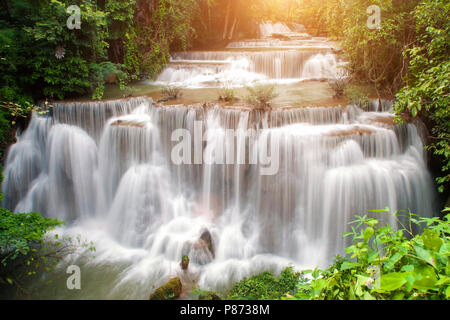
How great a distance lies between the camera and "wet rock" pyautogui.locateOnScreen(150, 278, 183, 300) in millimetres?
5305

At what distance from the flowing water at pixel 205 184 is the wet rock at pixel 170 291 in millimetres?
643

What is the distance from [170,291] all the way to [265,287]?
181 centimetres

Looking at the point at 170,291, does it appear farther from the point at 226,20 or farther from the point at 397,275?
the point at 226,20

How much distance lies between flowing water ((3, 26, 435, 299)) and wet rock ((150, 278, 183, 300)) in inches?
25.3

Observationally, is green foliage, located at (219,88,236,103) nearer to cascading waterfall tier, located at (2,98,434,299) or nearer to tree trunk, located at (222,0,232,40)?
cascading waterfall tier, located at (2,98,434,299)

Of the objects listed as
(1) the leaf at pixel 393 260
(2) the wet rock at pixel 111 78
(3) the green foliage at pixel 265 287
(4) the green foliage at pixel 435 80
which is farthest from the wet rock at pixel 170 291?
(2) the wet rock at pixel 111 78

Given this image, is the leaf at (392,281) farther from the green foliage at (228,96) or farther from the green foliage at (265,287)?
the green foliage at (228,96)

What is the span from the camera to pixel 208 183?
7699mm

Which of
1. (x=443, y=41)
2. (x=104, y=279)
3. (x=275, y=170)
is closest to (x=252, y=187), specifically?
(x=275, y=170)

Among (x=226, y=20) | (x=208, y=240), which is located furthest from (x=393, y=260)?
(x=226, y=20)

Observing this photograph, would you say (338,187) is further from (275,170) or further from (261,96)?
(261,96)

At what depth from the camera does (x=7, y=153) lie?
26.5 feet

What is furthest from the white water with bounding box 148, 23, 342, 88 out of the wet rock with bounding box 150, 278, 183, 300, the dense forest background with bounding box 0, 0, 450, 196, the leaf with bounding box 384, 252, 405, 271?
the leaf with bounding box 384, 252, 405, 271
